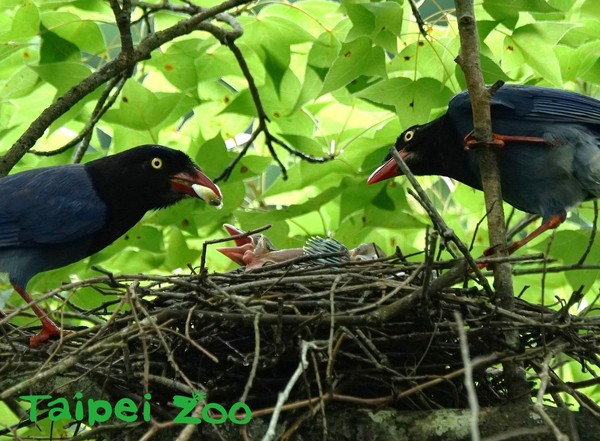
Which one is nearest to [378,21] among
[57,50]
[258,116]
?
[258,116]

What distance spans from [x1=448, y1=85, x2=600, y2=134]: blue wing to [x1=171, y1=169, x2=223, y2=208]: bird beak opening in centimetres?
154

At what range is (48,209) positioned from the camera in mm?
6504

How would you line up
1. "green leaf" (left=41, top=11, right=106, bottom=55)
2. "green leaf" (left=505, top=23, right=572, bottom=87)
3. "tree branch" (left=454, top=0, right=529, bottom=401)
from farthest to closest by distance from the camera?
1. "green leaf" (left=41, top=11, right=106, bottom=55)
2. "green leaf" (left=505, top=23, right=572, bottom=87)
3. "tree branch" (left=454, top=0, right=529, bottom=401)

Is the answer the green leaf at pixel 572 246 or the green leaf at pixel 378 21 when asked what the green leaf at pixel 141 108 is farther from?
the green leaf at pixel 572 246

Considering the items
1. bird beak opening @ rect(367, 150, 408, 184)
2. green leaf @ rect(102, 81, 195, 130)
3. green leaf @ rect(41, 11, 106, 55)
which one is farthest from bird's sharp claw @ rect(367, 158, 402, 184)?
green leaf @ rect(41, 11, 106, 55)

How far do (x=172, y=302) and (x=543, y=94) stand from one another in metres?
2.72

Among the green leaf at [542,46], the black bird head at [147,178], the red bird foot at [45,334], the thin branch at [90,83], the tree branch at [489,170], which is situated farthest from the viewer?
the black bird head at [147,178]

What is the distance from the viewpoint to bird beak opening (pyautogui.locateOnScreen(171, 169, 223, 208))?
21.0ft

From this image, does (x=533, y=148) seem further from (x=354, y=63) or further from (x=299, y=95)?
(x=299, y=95)

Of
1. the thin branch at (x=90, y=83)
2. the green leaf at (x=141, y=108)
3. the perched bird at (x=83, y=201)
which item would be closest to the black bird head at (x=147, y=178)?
the perched bird at (x=83, y=201)

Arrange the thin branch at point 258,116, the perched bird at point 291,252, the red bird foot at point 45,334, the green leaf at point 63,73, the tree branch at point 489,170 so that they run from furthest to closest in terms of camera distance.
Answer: the thin branch at point 258,116
the green leaf at point 63,73
the perched bird at point 291,252
the red bird foot at point 45,334
the tree branch at point 489,170

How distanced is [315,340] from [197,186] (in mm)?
2310

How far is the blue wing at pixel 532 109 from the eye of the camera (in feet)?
20.3

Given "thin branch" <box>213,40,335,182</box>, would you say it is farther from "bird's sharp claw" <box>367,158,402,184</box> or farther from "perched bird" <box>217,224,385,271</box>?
"bird's sharp claw" <box>367,158,402,184</box>
